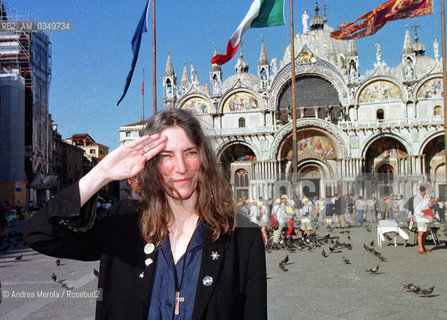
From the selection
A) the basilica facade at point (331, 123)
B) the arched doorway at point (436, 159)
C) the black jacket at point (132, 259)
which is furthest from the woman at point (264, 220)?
the arched doorway at point (436, 159)

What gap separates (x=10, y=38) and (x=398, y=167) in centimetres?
2781

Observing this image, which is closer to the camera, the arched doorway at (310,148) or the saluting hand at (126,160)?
the saluting hand at (126,160)

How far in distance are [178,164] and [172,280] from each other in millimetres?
492

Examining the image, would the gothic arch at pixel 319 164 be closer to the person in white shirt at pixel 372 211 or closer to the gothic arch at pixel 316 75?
the gothic arch at pixel 316 75

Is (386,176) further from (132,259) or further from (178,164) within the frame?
(132,259)

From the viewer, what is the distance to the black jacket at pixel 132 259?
1642mm

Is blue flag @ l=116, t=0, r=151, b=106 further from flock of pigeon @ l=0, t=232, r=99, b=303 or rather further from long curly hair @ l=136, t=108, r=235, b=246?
long curly hair @ l=136, t=108, r=235, b=246

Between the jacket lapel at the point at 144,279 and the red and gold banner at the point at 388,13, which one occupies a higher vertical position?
the red and gold banner at the point at 388,13

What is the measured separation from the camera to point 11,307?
5.38 metres

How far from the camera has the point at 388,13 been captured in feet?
42.3

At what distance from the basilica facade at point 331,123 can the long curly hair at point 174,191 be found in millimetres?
25598

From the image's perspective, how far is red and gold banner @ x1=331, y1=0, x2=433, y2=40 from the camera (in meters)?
12.7

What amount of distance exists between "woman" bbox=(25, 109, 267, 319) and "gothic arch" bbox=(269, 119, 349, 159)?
91.5 feet

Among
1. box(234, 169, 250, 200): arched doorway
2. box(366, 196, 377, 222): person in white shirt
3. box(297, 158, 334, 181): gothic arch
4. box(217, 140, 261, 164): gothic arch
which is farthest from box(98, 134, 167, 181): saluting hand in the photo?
box(234, 169, 250, 200): arched doorway
